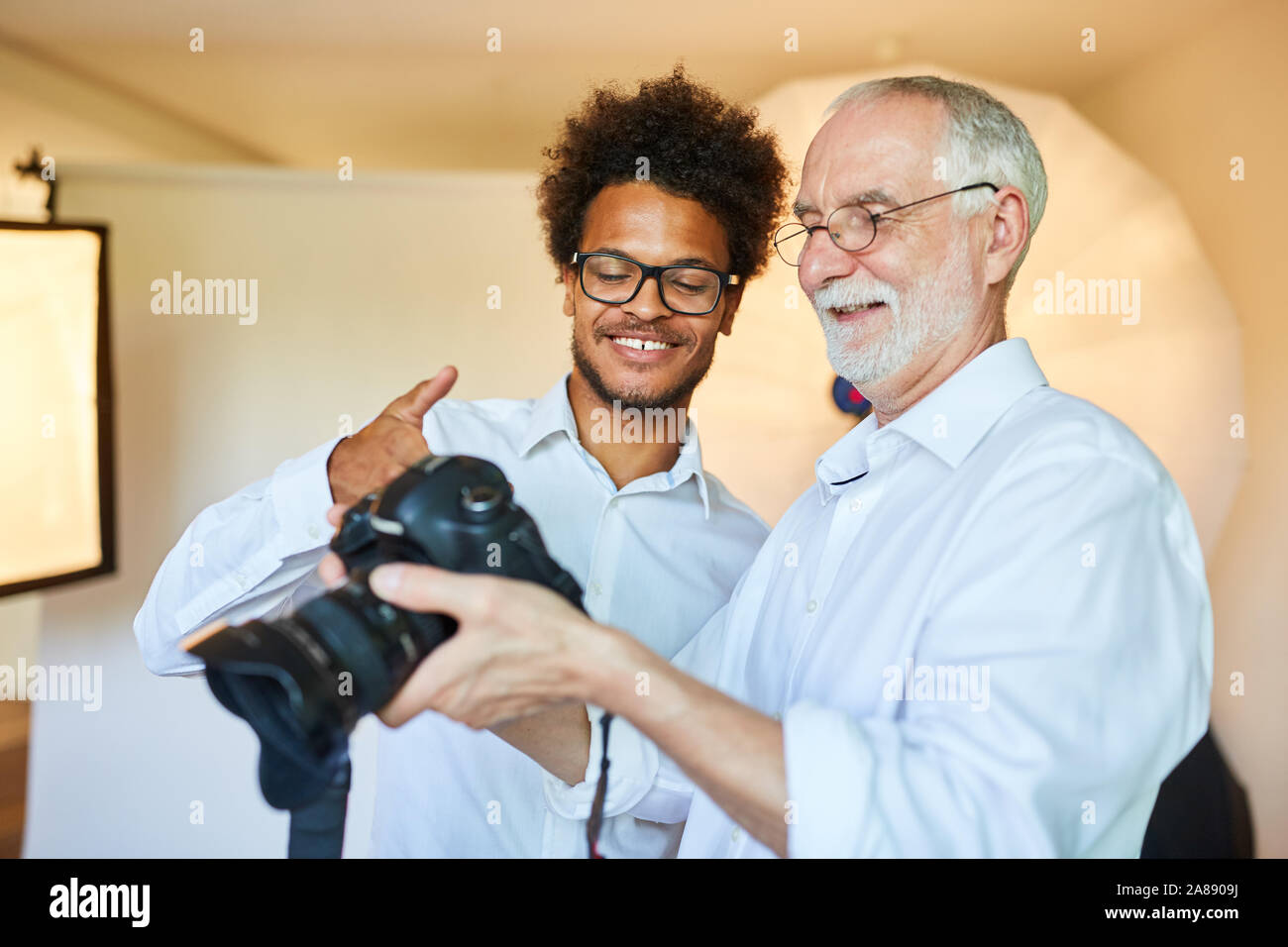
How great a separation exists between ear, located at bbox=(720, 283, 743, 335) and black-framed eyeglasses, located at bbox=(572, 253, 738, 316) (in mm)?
48

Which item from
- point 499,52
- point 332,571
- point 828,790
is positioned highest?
point 499,52

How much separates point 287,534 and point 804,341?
2.47 ft

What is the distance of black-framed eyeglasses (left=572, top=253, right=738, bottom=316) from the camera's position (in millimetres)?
949

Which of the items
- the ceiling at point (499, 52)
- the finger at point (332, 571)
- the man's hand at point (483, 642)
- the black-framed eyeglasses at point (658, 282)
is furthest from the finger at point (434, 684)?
the ceiling at point (499, 52)

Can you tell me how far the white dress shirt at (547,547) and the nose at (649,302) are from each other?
14cm

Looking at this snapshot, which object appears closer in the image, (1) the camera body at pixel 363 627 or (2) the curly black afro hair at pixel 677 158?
(1) the camera body at pixel 363 627

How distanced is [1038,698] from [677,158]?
74cm

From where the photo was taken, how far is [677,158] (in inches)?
41.2

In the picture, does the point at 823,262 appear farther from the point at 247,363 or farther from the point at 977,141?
the point at 247,363

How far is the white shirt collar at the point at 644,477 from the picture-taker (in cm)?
98

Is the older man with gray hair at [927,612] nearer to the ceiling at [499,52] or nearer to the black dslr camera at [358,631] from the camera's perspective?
the black dslr camera at [358,631]

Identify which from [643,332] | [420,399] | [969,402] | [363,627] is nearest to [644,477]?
[643,332]
